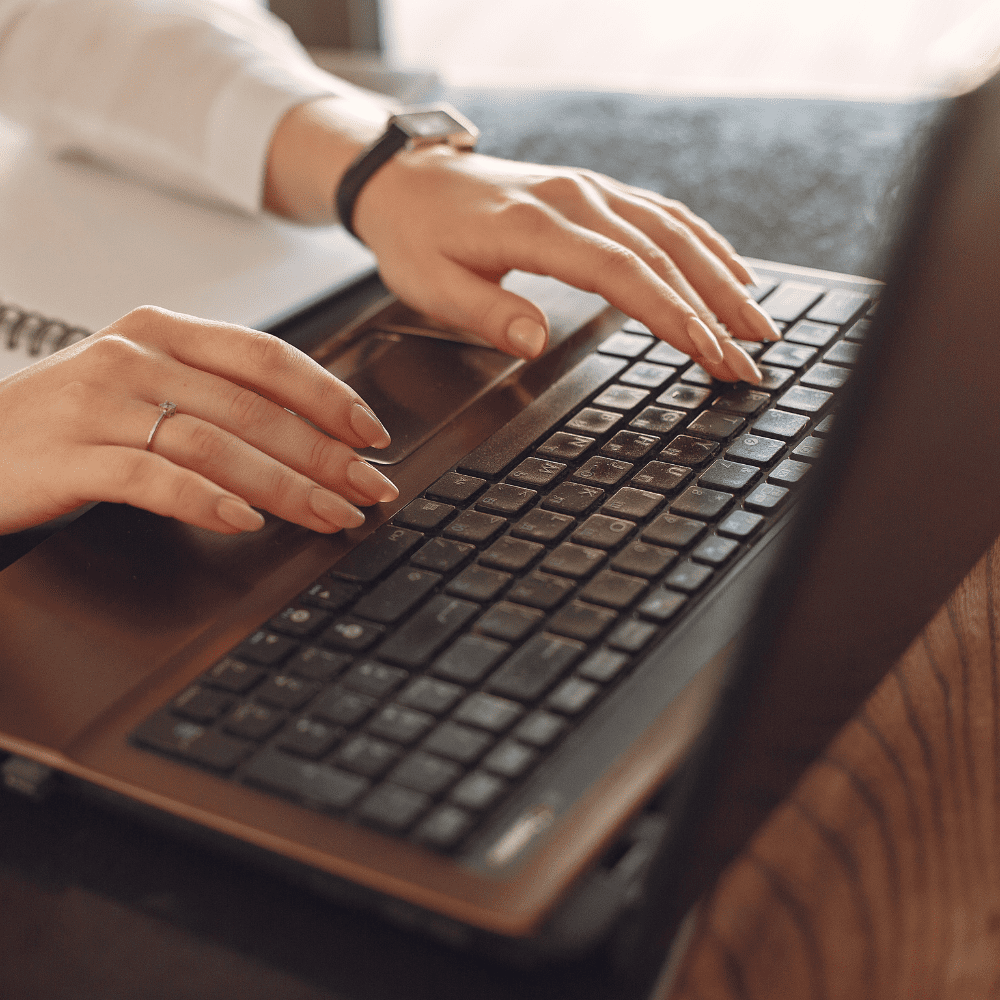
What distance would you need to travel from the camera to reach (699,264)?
0.56 m

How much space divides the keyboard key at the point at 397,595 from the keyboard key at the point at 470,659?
0.03 m

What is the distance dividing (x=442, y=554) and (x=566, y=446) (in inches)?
3.9

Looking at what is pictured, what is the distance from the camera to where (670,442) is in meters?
0.45

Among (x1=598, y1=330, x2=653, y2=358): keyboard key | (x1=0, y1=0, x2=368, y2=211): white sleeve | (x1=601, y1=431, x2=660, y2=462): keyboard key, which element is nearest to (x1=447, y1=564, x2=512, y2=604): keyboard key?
(x1=601, y1=431, x2=660, y2=462): keyboard key

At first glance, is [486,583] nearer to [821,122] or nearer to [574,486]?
[574,486]

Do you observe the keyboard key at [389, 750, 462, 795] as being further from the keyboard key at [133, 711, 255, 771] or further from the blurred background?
the blurred background

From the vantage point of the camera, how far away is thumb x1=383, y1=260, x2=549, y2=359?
0.53m

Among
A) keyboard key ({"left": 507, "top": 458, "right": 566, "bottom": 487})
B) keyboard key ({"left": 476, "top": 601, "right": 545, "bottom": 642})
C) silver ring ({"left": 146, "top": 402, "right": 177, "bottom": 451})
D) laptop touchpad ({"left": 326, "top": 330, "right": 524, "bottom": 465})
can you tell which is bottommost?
laptop touchpad ({"left": 326, "top": 330, "right": 524, "bottom": 465})

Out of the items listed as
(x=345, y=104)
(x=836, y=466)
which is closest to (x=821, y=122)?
(x=345, y=104)

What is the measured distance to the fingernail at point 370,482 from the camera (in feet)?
1.39

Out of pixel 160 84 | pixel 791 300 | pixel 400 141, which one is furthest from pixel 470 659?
pixel 160 84

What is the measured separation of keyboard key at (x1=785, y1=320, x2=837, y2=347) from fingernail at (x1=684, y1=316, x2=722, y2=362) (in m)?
0.06

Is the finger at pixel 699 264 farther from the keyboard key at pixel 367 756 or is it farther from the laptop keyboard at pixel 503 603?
the keyboard key at pixel 367 756

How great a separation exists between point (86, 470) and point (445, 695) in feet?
0.70
